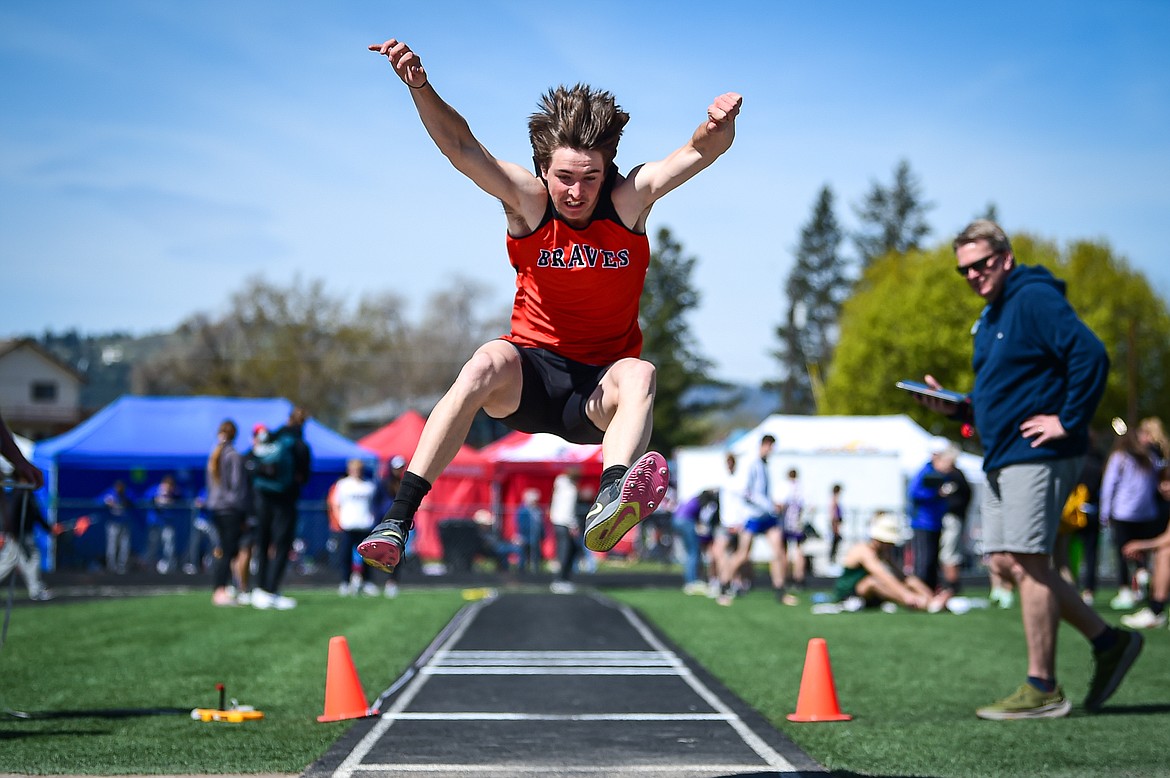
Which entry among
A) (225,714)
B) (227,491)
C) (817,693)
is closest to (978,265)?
(817,693)

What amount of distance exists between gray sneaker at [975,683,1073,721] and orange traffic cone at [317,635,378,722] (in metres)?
3.32

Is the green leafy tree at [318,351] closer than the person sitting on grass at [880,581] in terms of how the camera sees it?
No

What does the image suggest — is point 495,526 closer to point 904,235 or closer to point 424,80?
point 424,80

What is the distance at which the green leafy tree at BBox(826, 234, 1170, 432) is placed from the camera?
56.9 meters

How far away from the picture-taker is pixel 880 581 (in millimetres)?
14844

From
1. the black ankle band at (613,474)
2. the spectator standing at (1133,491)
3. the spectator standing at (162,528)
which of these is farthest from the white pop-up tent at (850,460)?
the black ankle band at (613,474)

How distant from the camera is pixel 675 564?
32281 millimetres

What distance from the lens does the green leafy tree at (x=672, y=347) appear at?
66.4 metres

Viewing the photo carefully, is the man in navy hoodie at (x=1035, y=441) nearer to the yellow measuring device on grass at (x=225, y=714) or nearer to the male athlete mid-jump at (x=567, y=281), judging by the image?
the male athlete mid-jump at (x=567, y=281)

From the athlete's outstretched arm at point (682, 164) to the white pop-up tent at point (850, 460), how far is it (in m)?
20.3

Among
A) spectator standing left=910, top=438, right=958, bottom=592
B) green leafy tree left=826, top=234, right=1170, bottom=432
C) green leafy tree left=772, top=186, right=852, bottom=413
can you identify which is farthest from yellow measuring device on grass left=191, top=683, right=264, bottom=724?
green leafy tree left=772, top=186, right=852, bottom=413

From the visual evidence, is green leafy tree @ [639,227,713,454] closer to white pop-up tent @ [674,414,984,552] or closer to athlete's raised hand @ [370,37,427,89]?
white pop-up tent @ [674,414,984,552]

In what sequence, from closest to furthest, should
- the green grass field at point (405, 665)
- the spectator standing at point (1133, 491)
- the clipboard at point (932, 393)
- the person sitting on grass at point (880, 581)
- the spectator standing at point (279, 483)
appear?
the green grass field at point (405, 665), the clipboard at point (932, 393), the spectator standing at point (1133, 491), the spectator standing at point (279, 483), the person sitting on grass at point (880, 581)

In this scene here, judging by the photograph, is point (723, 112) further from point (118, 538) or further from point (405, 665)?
point (118, 538)
